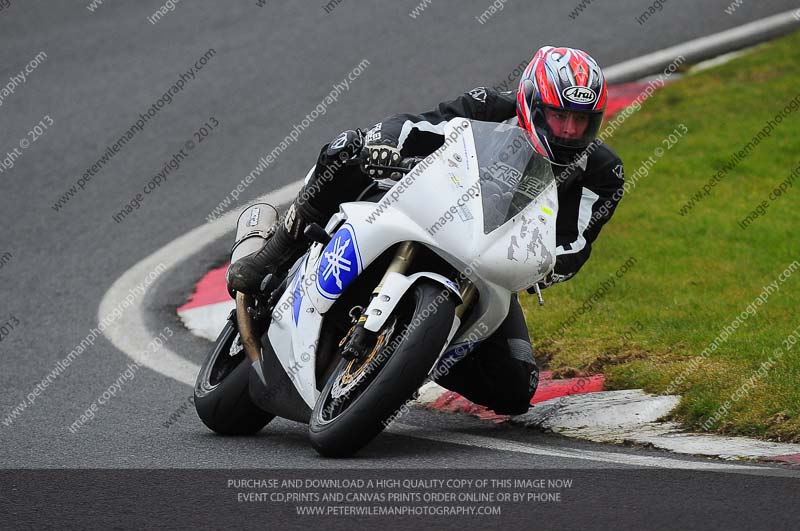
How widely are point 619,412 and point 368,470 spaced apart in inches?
61.7

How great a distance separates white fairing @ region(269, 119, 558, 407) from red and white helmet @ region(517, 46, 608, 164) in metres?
0.16

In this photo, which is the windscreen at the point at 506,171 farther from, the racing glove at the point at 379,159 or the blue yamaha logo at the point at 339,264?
the blue yamaha logo at the point at 339,264

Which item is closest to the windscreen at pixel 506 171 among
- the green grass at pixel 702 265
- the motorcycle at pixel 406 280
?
the motorcycle at pixel 406 280

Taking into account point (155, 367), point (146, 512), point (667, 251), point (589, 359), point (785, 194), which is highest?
point (146, 512)

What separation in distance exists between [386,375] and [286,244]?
1.36 meters

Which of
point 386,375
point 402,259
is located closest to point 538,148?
point 402,259

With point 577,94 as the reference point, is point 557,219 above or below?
below

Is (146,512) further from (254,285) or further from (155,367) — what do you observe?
(155,367)

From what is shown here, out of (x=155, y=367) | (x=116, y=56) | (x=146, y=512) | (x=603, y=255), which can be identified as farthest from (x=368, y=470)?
(x=116, y=56)

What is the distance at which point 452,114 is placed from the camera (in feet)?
18.1

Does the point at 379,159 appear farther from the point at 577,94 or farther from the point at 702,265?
the point at 702,265

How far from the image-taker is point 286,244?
572 cm

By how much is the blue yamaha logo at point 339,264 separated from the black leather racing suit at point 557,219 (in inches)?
15.1

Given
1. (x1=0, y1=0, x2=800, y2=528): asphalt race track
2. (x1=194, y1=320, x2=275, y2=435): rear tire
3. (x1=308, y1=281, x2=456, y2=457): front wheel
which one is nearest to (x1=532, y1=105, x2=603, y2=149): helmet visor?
(x1=308, y1=281, x2=456, y2=457): front wheel
